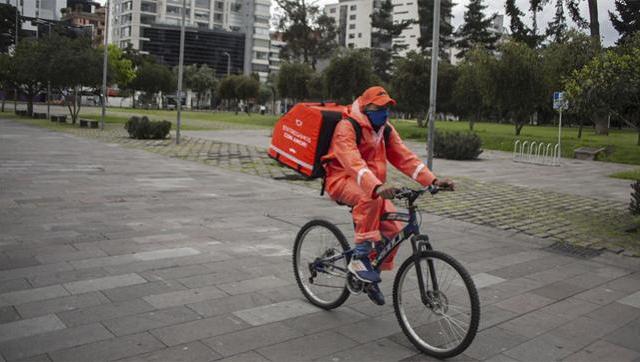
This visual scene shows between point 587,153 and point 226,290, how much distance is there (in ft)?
74.1

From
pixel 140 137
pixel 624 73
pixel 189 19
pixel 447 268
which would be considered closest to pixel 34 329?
pixel 447 268

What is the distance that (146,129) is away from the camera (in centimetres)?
2488

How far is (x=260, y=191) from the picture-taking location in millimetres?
11602

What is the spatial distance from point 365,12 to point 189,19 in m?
41.2

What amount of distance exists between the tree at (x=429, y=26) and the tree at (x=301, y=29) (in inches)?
488

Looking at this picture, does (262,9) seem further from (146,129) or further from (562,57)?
(146,129)

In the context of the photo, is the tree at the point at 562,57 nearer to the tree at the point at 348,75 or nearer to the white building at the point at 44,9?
the tree at the point at 348,75

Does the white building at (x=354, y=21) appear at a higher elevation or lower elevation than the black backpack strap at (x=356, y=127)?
higher

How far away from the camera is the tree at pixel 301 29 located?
6819cm

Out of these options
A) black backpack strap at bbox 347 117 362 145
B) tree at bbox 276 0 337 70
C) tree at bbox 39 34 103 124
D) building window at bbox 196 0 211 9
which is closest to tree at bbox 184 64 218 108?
tree at bbox 276 0 337 70

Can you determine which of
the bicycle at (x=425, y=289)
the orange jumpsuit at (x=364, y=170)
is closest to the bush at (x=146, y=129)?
the bicycle at (x=425, y=289)

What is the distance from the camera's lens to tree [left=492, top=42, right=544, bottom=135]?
29.2m

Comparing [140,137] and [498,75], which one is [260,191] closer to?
[140,137]

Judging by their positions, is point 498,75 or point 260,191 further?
point 498,75
